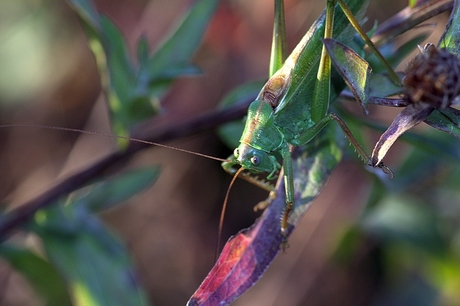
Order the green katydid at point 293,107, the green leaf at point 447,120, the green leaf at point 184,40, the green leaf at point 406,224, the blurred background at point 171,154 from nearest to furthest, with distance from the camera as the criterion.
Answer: the green leaf at point 447,120 → the green katydid at point 293,107 → the green leaf at point 184,40 → the green leaf at point 406,224 → the blurred background at point 171,154

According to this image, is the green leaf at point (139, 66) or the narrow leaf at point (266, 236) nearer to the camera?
the narrow leaf at point (266, 236)

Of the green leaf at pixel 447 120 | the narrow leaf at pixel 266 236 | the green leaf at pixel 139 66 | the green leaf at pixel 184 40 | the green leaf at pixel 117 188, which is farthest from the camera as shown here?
the green leaf at pixel 117 188

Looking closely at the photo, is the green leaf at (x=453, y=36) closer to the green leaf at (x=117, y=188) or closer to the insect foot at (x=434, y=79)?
the insect foot at (x=434, y=79)

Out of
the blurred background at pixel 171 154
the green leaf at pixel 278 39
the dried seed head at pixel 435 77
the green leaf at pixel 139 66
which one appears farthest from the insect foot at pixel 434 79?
the blurred background at pixel 171 154

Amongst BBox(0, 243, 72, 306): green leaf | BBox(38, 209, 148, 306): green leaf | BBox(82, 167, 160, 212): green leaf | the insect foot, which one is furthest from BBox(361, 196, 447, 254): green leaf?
the insect foot

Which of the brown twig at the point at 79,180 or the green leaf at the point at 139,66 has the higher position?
the green leaf at the point at 139,66

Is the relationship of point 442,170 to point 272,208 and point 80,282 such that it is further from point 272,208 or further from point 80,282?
point 80,282

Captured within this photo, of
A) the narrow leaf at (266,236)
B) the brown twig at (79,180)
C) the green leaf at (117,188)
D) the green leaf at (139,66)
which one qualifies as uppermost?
the green leaf at (139,66)

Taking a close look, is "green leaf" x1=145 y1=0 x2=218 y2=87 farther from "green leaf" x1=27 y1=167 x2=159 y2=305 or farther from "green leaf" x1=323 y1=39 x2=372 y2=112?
"green leaf" x1=323 y1=39 x2=372 y2=112
